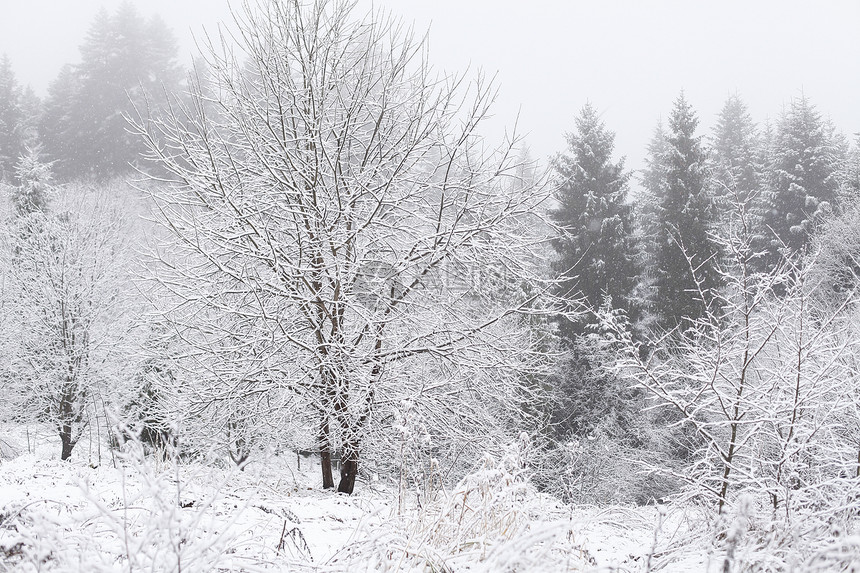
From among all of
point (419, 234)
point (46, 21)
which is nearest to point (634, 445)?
point (419, 234)

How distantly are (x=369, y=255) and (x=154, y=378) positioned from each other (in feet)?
9.89

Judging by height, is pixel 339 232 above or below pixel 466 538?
above

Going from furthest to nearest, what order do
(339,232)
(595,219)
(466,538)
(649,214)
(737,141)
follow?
(737,141)
(649,214)
(595,219)
(339,232)
(466,538)

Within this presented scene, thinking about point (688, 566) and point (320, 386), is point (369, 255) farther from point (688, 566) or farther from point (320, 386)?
point (688, 566)

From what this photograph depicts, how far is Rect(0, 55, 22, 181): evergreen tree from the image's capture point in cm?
2791

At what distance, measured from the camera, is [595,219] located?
19281mm

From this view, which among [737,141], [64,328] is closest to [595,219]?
[64,328]

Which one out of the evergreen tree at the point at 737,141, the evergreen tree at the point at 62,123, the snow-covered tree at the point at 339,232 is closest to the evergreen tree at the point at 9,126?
the evergreen tree at the point at 62,123

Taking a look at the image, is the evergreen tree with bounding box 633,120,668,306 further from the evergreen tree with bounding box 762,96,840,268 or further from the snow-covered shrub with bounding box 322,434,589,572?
the snow-covered shrub with bounding box 322,434,589,572

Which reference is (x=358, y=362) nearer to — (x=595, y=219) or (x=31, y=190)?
(x=595, y=219)

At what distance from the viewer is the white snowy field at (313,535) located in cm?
175

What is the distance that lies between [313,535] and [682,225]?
19.4 metres

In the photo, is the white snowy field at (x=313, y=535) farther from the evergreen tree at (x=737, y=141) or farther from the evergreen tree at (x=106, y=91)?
the evergreen tree at (x=106, y=91)

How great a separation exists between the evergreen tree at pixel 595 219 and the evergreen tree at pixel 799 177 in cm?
796
